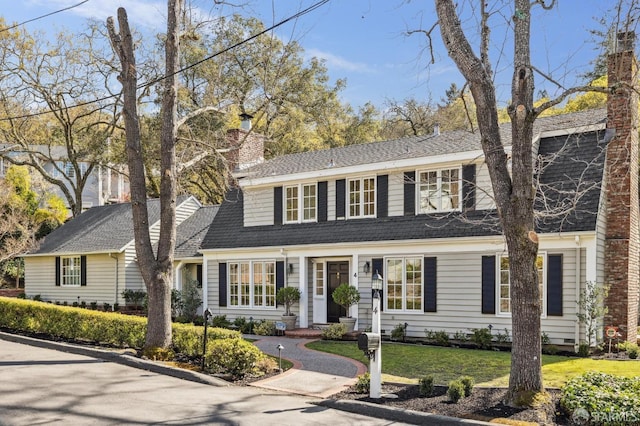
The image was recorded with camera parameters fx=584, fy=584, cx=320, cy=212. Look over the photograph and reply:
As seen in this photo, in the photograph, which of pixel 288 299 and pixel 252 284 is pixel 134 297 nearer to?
pixel 252 284

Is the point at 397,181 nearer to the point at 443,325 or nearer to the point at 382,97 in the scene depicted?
the point at 443,325

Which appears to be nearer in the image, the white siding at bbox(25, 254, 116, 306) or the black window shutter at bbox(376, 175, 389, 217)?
the black window shutter at bbox(376, 175, 389, 217)

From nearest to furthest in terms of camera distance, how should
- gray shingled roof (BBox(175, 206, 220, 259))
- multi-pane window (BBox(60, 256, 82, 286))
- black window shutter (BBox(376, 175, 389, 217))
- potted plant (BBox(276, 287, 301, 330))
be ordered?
black window shutter (BBox(376, 175, 389, 217)) < potted plant (BBox(276, 287, 301, 330)) < gray shingled roof (BBox(175, 206, 220, 259)) < multi-pane window (BBox(60, 256, 82, 286))

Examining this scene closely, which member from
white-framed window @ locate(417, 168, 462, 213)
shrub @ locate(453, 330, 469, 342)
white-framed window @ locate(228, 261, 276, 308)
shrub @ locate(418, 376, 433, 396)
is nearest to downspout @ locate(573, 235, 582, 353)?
shrub @ locate(453, 330, 469, 342)

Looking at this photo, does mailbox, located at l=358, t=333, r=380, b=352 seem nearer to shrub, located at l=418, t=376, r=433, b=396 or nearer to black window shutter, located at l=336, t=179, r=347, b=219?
shrub, located at l=418, t=376, r=433, b=396

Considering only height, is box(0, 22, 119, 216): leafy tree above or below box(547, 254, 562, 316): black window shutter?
above

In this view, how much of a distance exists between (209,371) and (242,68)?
77.8ft

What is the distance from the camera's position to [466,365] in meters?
12.2

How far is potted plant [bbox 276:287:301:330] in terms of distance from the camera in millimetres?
18266

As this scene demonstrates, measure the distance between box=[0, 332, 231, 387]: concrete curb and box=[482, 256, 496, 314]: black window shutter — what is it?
7734 mm

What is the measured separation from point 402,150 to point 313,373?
9.35 meters

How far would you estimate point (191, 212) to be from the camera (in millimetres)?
27219

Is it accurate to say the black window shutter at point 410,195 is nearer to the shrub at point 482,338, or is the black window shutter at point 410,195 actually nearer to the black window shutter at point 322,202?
the black window shutter at point 322,202

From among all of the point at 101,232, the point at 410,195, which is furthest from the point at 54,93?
the point at 410,195
